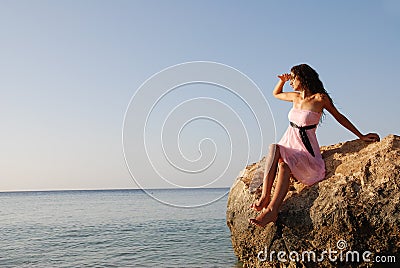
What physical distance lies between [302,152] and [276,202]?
2.90 ft

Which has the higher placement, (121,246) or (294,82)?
(294,82)

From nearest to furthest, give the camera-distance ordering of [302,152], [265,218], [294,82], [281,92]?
[265,218] < [302,152] < [294,82] < [281,92]

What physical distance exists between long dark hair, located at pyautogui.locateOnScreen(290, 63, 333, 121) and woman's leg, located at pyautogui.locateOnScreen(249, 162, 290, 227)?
4.49ft

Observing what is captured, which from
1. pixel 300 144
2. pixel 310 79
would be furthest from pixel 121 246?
pixel 310 79

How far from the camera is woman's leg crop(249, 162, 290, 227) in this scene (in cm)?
660

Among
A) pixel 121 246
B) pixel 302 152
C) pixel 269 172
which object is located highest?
pixel 302 152

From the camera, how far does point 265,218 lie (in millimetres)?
6602

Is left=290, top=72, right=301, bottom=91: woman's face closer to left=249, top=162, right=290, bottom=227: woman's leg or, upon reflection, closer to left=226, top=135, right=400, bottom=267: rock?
left=226, top=135, right=400, bottom=267: rock

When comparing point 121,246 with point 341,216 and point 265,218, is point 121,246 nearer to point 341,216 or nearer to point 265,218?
point 265,218

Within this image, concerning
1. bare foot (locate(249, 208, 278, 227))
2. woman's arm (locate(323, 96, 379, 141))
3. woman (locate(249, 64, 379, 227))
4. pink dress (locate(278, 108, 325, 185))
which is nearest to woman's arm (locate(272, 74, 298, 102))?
woman (locate(249, 64, 379, 227))

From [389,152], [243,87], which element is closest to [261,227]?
[389,152]

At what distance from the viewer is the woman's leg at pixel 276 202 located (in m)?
6.60

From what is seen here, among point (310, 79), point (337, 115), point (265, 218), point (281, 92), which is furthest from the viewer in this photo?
point (281, 92)

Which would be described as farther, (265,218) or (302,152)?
(302,152)
